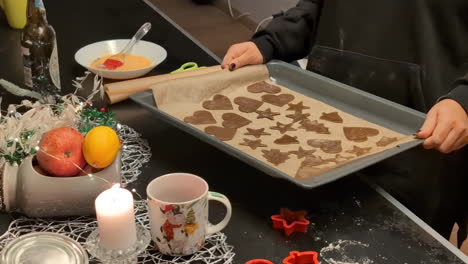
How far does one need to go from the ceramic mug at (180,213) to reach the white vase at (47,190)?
108mm

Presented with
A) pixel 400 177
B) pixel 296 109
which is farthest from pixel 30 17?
pixel 400 177

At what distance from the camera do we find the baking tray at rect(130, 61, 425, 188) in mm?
1020

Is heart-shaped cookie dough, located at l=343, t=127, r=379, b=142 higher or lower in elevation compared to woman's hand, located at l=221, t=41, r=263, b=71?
lower

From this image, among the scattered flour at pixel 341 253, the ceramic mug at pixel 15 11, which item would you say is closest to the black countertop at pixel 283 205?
the scattered flour at pixel 341 253

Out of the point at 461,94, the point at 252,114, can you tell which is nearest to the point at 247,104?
the point at 252,114

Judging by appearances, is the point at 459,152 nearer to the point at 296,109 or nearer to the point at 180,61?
the point at 296,109

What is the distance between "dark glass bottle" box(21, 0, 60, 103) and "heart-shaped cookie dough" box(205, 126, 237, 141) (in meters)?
0.37

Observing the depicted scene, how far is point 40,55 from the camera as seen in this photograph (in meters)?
1.32

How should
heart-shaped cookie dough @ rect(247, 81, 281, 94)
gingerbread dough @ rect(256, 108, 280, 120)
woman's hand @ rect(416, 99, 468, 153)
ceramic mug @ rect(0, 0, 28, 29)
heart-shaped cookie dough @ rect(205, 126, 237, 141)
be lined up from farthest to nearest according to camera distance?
1. ceramic mug @ rect(0, 0, 28, 29)
2. heart-shaped cookie dough @ rect(247, 81, 281, 94)
3. gingerbread dough @ rect(256, 108, 280, 120)
4. heart-shaped cookie dough @ rect(205, 126, 237, 141)
5. woman's hand @ rect(416, 99, 468, 153)

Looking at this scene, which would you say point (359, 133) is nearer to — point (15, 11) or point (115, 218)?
point (115, 218)

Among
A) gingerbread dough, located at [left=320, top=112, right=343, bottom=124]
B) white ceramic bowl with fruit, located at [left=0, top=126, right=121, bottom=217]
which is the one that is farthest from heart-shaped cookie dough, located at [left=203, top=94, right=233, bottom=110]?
white ceramic bowl with fruit, located at [left=0, top=126, right=121, bottom=217]

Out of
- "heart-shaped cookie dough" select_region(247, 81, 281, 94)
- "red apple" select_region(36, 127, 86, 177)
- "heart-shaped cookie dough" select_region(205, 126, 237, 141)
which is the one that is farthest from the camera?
"heart-shaped cookie dough" select_region(247, 81, 281, 94)

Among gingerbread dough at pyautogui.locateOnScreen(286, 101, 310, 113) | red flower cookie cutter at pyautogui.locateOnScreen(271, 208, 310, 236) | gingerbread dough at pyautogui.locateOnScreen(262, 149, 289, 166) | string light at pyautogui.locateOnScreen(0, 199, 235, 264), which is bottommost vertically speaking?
string light at pyautogui.locateOnScreen(0, 199, 235, 264)

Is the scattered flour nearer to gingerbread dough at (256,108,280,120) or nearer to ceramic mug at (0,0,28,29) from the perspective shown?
gingerbread dough at (256,108,280,120)
